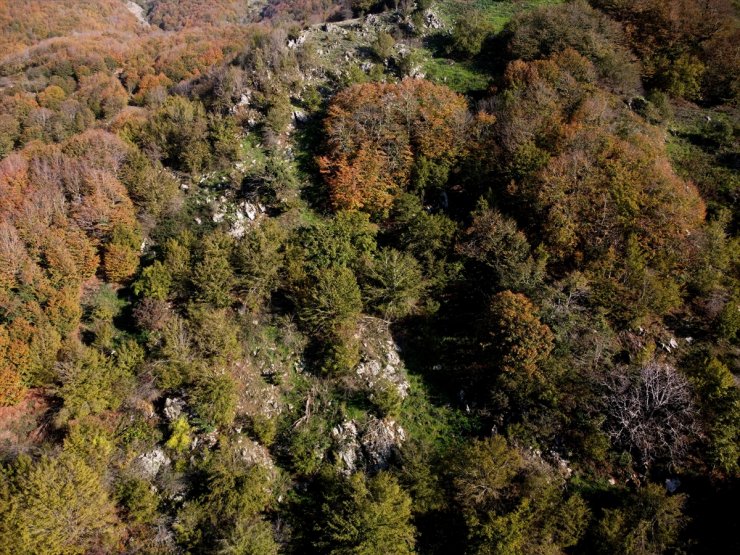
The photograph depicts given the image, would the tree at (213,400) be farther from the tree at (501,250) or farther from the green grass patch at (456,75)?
the green grass patch at (456,75)

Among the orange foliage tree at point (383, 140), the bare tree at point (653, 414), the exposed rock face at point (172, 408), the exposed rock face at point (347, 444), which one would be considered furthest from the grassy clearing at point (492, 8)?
the exposed rock face at point (172, 408)

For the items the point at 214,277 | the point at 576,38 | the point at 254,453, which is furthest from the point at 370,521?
the point at 576,38

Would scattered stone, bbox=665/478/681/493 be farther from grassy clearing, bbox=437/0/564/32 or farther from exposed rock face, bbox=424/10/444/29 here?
grassy clearing, bbox=437/0/564/32

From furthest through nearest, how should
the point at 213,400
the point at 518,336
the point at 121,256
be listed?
the point at 121,256, the point at 518,336, the point at 213,400

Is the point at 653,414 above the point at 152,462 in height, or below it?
above

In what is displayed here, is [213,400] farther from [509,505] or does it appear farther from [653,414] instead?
[653,414]

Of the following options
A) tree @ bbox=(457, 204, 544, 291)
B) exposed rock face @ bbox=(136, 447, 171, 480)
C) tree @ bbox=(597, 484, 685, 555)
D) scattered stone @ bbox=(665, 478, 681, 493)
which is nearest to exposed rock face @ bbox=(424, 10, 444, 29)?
tree @ bbox=(457, 204, 544, 291)

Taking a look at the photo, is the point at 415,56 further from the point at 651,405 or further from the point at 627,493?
the point at 627,493
